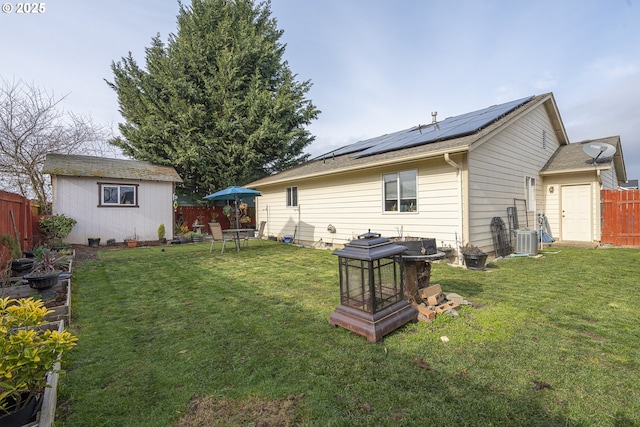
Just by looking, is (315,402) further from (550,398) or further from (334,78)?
(334,78)

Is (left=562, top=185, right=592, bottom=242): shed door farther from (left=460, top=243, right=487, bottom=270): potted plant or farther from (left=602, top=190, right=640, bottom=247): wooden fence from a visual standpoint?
(left=460, top=243, right=487, bottom=270): potted plant

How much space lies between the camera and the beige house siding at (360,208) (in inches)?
259

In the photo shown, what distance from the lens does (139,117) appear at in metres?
15.8

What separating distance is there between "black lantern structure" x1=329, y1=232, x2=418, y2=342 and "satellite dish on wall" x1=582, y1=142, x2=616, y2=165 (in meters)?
9.02

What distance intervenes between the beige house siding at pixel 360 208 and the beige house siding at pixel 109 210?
4.41 m

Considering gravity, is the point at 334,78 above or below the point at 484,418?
above

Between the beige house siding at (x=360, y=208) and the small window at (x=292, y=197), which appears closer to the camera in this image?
the beige house siding at (x=360, y=208)

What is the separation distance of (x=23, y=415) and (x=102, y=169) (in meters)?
12.3

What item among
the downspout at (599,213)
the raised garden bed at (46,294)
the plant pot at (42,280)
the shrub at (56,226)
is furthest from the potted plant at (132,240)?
the downspout at (599,213)

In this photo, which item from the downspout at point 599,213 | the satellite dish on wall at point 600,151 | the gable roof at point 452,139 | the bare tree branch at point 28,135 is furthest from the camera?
the bare tree branch at point 28,135

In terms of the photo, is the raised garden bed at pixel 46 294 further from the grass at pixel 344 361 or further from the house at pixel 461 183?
the house at pixel 461 183

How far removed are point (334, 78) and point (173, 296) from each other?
11785mm

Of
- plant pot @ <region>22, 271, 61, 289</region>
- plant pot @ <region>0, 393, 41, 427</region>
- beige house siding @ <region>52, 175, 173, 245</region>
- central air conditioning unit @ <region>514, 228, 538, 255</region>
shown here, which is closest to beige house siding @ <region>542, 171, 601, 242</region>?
central air conditioning unit @ <region>514, 228, 538, 255</region>

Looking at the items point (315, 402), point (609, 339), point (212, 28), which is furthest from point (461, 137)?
point (212, 28)
